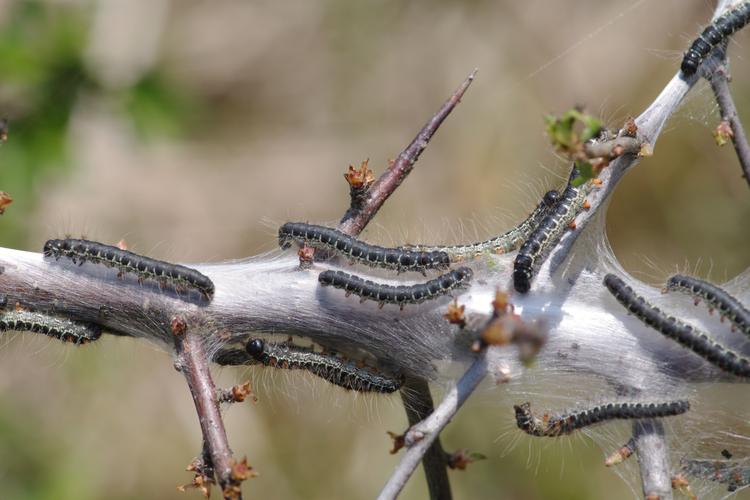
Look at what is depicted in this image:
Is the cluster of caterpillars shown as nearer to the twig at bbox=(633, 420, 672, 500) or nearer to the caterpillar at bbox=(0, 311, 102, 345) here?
the caterpillar at bbox=(0, 311, 102, 345)

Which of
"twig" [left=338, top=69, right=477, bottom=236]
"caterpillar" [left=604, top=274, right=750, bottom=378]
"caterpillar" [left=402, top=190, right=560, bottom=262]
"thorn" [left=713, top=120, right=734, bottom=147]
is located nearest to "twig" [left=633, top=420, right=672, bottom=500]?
"caterpillar" [left=604, top=274, right=750, bottom=378]

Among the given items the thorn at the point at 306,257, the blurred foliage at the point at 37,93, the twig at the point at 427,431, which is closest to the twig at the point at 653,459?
the twig at the point at 427,431

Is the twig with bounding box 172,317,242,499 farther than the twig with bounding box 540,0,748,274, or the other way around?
Answer: the twig with bounding box 540,0,748,274

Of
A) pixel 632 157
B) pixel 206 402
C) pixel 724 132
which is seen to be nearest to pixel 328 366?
pixel 206 402

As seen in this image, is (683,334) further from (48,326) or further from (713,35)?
(48,326)

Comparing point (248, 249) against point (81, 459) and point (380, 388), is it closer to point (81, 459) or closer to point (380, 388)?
point (81, 459)

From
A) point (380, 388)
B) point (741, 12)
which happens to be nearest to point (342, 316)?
point (380, 388)
